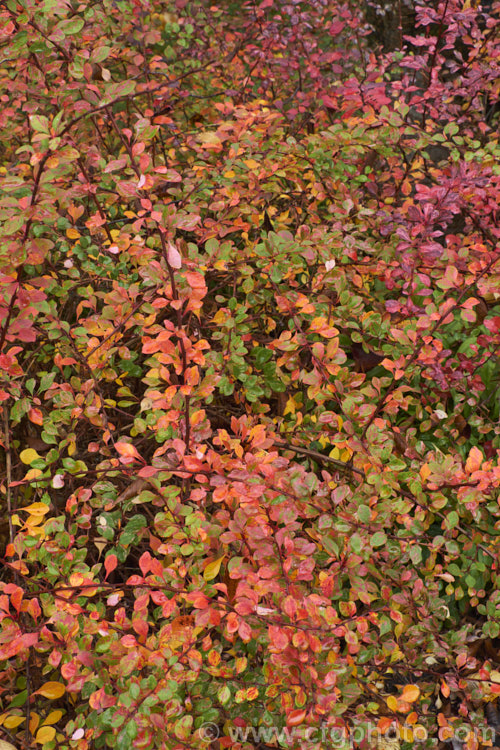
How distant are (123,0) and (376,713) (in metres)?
3.18

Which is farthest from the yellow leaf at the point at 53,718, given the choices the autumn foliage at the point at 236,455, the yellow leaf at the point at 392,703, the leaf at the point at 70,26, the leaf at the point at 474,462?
the leaf at the point at 70,26

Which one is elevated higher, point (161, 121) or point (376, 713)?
point (161, 121)

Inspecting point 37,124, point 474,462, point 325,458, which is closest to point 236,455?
point 325,458

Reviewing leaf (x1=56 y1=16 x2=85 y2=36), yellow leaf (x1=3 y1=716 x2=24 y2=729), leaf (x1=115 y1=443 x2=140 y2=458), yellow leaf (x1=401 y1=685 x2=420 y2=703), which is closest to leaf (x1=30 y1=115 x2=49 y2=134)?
leaf (x1=56 y1=16 x2=85 y2=36)

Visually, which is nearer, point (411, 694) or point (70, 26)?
point (411, 694)

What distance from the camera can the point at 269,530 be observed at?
54.6 inches

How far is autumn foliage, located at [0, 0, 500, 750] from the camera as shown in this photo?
132 centimetres

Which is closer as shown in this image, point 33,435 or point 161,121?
point 33,435

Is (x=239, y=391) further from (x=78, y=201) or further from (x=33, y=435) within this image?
(x=78, y=201)

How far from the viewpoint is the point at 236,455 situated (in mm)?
1610

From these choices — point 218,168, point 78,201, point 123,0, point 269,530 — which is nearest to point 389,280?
point 218,168

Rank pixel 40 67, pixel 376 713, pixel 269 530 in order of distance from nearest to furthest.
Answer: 1. pixel 269 530
2. pixel 376 713
3. pixel 40 67

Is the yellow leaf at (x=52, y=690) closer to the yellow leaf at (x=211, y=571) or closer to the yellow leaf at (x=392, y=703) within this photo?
the yellow leaf at (x=211, y=571)

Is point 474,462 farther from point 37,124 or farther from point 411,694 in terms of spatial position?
point 37,124
